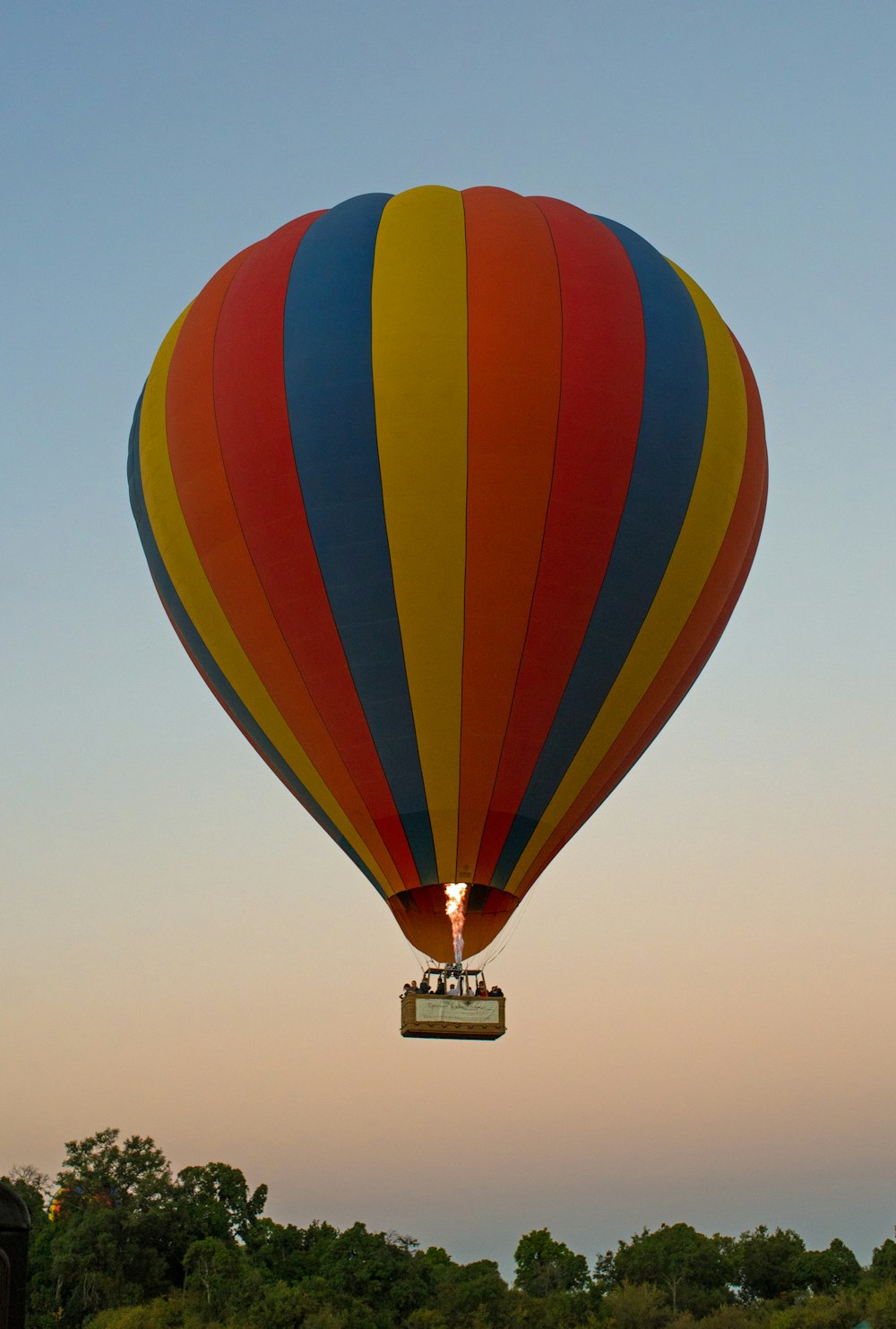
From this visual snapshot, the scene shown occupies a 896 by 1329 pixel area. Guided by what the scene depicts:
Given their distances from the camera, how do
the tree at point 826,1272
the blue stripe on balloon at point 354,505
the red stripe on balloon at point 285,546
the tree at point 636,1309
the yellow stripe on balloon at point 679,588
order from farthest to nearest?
the tree at point 826,1272, the tree at point 636,1309, the yellow stripe on balloon at point 679,588, the red stripe on balloon at point 285,546, the blue stripe on balloon at point 354,505

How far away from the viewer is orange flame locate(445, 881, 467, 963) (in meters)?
18.2

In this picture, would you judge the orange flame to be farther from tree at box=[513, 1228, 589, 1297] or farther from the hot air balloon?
tree at box=[513, 1228, 589, 1297]

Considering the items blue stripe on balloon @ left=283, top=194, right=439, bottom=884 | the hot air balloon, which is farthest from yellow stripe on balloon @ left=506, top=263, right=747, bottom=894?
blue stripe on balloon @ left=283, top=194, right=439, bottom=884

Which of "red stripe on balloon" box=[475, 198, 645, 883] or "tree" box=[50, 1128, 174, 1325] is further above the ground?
"red stripe on balloon" box=[475, 198, 645, 883]

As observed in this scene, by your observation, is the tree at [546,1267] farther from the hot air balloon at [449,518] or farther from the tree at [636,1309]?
the hot air balloon at [449,518]

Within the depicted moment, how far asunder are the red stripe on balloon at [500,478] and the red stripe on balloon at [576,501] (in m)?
0.14

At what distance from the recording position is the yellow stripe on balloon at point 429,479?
1762 centimetres

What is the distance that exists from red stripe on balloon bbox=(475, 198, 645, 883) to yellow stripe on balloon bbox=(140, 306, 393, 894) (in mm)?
2231

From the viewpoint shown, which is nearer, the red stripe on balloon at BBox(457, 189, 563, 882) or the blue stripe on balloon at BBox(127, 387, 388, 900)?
the red stripe on balloon at BBox(457, 189, 563, 882)

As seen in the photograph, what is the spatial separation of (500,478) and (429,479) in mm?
823

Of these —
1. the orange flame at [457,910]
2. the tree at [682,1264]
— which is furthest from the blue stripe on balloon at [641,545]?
the tree at [682,1264]

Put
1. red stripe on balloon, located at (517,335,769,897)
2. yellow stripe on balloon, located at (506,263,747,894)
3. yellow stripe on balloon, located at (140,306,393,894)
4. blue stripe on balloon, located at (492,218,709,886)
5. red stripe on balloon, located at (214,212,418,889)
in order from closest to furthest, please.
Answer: red stripe on balloon, located at (214,212,418,889)
blue stripe on balloon, located at (492,218,709,886)
yellow stripe on balloon, located at (506,263,747,894)
yellow stripe on balloon, located at (140,306,393,894)
red stripe on balloon, located at (517,335,769,897)

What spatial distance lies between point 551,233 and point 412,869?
316 inches

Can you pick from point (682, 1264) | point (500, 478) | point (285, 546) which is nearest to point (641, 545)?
point (500, 478)
